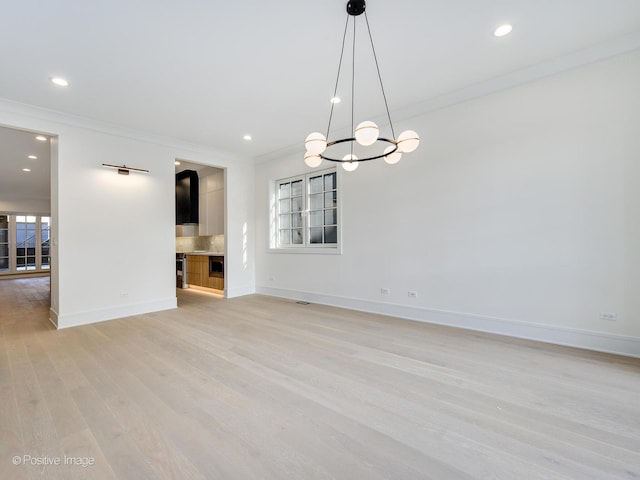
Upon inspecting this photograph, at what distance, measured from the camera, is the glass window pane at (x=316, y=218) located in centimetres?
561

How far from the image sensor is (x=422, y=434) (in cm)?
174

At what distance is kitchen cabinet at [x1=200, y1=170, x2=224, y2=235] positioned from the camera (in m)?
6.95

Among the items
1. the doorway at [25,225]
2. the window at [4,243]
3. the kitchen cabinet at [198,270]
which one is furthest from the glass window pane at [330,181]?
the window at [4,243]

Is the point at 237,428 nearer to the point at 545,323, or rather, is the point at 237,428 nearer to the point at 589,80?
the point at 545,323

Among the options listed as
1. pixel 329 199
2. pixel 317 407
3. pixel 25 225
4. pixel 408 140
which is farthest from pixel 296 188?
pixel 25 225

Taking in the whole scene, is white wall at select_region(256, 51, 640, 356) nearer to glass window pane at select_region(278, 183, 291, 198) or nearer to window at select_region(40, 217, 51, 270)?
glass window pane at select_region(278, 183, 291, 198)

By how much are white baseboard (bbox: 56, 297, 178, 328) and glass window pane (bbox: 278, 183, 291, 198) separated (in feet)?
9.87

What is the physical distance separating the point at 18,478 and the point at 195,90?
3.73 metres

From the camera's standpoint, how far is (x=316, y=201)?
18.6 ft

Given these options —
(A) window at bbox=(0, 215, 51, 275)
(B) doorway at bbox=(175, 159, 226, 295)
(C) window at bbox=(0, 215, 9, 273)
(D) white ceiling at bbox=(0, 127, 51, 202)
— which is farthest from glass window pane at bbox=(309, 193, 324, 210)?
(C) window at bbox=(0, 215, 9, 273)

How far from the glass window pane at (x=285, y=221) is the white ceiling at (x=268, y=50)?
2.52 metres

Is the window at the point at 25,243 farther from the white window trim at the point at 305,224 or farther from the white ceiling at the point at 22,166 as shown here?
the white window trim at the point at 305,224

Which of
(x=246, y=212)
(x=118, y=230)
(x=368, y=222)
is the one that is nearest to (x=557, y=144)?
(x=368, y=222)

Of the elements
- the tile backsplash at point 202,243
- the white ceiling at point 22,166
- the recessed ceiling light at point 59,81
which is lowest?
the tile backsplash at point 202,243
